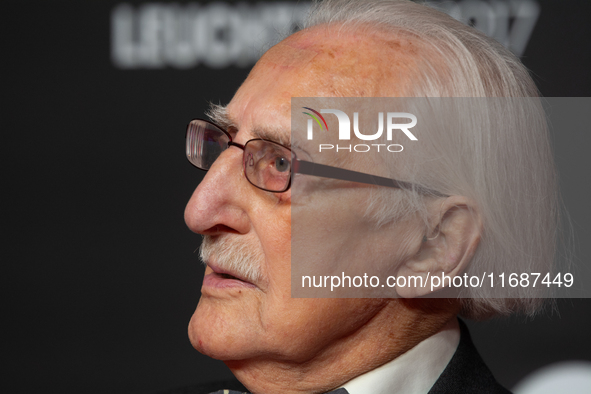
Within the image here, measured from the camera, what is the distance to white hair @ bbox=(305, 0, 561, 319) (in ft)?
3.39

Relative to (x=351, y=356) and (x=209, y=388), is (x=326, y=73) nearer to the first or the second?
(x=351, y=356)

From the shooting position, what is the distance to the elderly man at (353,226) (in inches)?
39.1

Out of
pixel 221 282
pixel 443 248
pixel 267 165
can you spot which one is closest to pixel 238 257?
pixel 221 282

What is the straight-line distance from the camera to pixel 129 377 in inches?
95.3

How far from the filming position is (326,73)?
1.01 m

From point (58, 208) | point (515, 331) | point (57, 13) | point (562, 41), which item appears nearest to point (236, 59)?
point (57, 13)

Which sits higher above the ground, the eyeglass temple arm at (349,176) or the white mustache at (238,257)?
the eyeglass temple arm at (349,176)

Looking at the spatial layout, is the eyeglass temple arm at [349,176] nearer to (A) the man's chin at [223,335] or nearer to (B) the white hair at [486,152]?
(B) the white hair at [486,152]

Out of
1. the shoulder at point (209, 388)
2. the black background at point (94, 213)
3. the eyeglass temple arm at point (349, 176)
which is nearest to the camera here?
the eyeglass temple arm at point (349, 176)

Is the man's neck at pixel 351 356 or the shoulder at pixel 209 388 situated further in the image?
the shoulder at pixel 209 388

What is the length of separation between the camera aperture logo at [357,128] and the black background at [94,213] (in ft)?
4.73

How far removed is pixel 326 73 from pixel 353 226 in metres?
0.28

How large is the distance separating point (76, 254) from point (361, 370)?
181 cm

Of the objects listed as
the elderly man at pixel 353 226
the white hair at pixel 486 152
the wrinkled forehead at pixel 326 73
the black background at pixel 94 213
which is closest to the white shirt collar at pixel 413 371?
the elderly man at pixel 353 226
